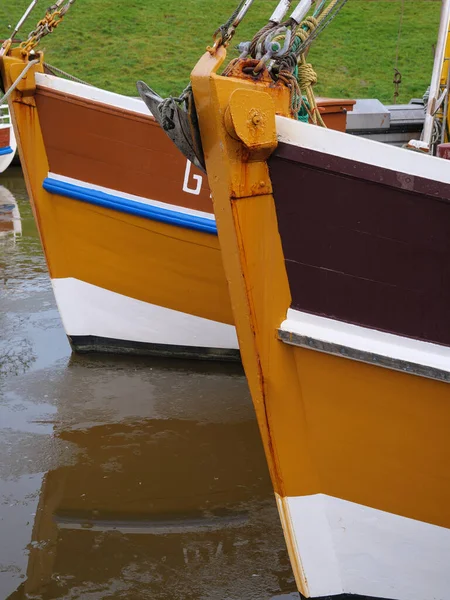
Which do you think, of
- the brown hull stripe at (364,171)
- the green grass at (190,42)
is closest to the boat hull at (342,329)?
the brown hull stripe at (364,171)

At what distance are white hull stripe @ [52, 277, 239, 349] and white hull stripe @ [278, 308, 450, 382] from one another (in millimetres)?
2985

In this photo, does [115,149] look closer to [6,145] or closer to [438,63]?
[438,63]

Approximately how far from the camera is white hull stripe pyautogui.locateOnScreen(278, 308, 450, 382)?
2631 mm

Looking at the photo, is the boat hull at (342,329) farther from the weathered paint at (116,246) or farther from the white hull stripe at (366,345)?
the weathered paint at (116,246)

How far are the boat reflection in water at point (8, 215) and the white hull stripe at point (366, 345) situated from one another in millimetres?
7569

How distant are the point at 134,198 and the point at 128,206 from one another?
0.23 feet

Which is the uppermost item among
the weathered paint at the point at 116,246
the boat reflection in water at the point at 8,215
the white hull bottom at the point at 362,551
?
the weathered paint at the point at 116,246

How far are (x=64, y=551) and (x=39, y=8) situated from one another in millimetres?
20519

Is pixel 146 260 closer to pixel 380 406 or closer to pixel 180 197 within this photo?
pixel 180 197

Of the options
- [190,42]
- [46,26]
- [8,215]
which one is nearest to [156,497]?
[46,26]

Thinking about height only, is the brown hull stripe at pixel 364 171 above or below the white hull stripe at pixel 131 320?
above

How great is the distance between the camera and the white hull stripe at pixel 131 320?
18.8ft

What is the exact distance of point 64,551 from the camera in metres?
3.65

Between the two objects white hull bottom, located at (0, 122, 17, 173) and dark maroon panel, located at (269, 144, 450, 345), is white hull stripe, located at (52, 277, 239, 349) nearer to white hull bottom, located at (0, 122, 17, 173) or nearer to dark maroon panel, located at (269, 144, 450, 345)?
dark maroon panel, located at (269, 144, 450, 345)
